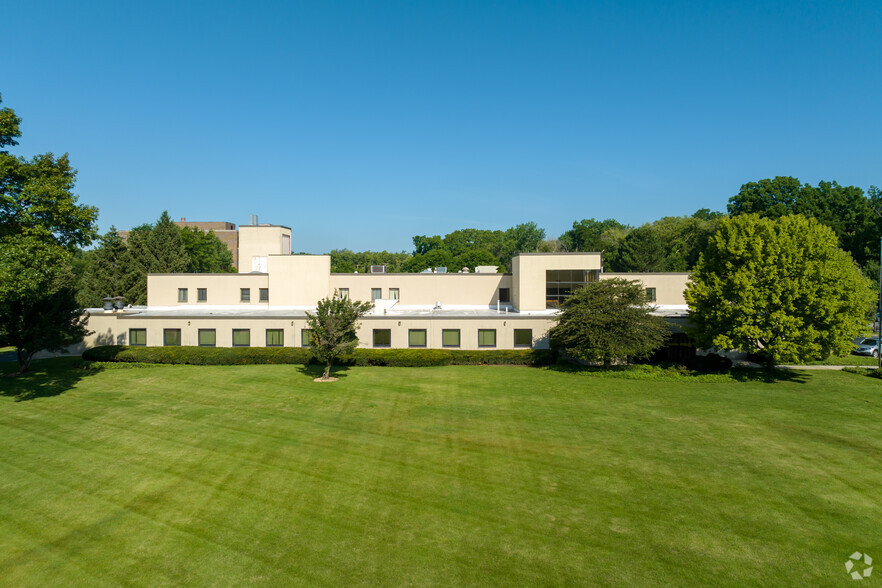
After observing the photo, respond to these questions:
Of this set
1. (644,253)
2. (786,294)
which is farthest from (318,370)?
(644,253)

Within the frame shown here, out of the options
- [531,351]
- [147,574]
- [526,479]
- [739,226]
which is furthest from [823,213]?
[147,574]

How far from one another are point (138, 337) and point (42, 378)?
24.9 feet

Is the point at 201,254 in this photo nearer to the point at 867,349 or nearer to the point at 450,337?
the point at 450,337

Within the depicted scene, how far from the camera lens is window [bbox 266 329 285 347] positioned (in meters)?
36.5

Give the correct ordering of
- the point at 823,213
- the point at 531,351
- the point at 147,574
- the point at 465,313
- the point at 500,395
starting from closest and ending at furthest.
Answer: the point at 147,574
the point at 500,395
the point at 531,351
the point at 465,313
the point at 823,213

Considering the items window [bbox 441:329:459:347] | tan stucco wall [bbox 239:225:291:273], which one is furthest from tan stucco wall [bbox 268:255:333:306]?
window [bbox 441:329:459:347]

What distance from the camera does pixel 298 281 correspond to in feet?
144

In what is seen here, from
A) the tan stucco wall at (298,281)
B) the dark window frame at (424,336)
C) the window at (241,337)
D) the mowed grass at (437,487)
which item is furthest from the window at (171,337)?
the dark window frame at (424,336)

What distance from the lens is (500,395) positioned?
26.5m

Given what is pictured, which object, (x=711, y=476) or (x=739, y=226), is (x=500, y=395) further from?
(x=739, y=226)

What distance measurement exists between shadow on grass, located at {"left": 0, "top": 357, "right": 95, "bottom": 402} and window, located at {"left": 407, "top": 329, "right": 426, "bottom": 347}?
20.8 metres

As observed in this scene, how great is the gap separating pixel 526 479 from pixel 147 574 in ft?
34.2

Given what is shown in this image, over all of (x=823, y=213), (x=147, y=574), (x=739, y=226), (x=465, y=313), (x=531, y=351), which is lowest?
(x=147, y=574)

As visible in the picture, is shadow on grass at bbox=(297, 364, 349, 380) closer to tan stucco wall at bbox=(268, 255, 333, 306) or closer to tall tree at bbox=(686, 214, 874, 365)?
tan stucco wall at bbox=(268, 255, 333, 306)
